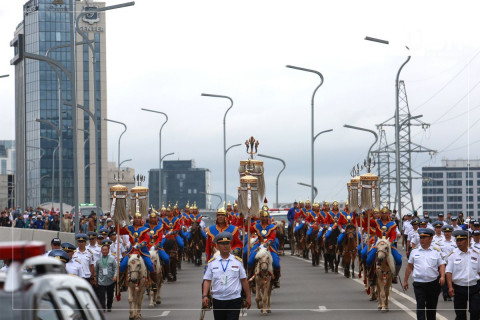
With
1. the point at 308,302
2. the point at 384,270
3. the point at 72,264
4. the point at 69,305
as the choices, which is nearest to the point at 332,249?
the point at 308,302

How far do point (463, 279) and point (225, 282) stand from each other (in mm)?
4068

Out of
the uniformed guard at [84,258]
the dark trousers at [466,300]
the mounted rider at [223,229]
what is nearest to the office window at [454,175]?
the mounted rider at [223,229]

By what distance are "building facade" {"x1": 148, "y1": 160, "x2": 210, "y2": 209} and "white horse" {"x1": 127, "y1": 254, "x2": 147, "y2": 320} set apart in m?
17.4

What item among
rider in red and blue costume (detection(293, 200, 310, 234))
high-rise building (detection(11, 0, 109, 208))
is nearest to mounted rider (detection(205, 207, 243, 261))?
high-rise building (detection(11, 0, 109, 208))

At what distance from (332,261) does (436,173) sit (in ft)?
36.8

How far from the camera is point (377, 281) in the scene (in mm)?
21828

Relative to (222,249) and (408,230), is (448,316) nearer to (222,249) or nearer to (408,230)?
(222,249)

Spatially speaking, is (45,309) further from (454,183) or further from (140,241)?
(454,183)

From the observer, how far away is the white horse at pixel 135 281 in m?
20.4

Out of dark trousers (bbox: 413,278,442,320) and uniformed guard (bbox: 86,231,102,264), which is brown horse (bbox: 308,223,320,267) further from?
dark trousers (bbox: 413,278,442,320)

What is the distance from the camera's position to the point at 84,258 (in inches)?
714

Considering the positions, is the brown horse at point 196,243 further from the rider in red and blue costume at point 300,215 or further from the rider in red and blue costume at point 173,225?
the rider in red and blue costume at point 300,215

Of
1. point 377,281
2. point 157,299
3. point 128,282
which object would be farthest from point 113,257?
point 377,281

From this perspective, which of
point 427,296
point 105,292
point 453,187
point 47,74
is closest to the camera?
point 427,296
